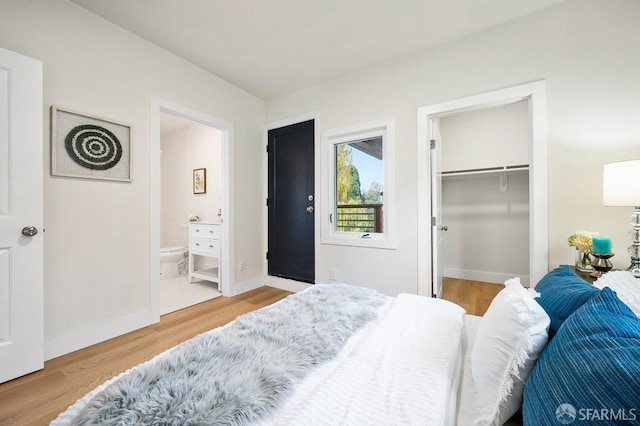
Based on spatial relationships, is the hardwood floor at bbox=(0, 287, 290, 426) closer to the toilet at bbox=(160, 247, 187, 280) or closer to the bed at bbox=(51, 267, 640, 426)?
the bed at bbox=(51, 267, 640, 426)

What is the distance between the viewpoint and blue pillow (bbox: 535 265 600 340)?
81 cm

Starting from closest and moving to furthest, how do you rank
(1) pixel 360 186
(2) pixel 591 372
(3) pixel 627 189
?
(2) pixel 591 372 < (3) pixel 627 189 < (1) pixel 360 186

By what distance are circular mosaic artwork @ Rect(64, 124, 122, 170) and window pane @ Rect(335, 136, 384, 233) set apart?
2.21 m

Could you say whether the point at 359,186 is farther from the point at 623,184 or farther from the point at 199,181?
the point at 199,181

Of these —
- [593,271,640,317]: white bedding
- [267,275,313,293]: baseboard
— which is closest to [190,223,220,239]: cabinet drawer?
[267,275,313,293]: baseboard

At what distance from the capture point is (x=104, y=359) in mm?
1898

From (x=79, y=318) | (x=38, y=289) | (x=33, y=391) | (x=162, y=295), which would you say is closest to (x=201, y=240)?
(x=162, y=295)

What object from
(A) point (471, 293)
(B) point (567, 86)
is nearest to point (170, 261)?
(A) point (471, 293)

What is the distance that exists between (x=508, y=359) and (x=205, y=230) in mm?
3680

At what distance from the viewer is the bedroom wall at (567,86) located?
5.99 feet

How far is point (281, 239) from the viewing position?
140 inches

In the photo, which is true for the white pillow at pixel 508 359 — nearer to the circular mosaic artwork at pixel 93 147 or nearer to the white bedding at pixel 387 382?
the white bedding at pixel 387 382

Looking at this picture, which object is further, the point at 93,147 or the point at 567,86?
the point at 93,147

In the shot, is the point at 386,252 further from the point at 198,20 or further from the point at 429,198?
the point at 198,20
